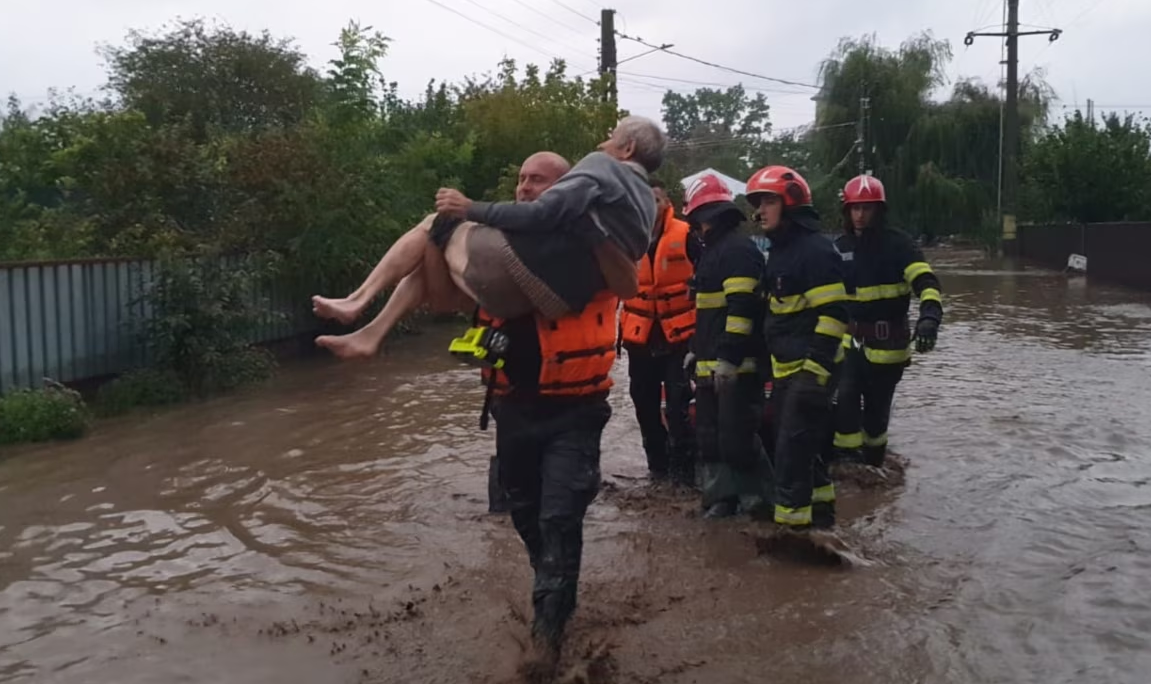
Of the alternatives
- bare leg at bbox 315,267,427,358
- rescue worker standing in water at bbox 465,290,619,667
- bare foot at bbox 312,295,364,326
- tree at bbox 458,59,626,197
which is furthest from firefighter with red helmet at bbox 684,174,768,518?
tree at bbox 458,59,626,197

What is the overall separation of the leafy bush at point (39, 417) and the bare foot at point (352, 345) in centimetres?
580

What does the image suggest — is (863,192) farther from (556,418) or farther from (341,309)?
(341,309)

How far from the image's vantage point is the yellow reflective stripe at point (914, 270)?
708 cm

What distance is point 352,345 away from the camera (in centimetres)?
400

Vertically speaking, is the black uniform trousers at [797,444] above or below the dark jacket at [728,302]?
below

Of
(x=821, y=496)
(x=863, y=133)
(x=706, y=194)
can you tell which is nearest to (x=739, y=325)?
(x=706, y=194)

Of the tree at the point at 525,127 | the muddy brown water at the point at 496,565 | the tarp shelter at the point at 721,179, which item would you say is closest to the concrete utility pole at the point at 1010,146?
the tarp shelter at the point at 721,179

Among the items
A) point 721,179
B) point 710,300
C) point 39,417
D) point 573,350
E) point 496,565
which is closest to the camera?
point 573,350

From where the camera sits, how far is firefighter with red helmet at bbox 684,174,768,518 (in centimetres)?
623

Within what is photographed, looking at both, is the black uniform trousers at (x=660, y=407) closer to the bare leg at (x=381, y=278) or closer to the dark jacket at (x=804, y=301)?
the dark jacket at (x=804, y=301)

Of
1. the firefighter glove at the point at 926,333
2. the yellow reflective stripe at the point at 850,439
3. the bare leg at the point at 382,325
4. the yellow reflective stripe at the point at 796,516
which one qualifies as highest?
the bare leg at the point at 382,325

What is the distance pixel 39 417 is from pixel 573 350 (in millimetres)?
6265

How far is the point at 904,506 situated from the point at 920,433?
223 centimetres

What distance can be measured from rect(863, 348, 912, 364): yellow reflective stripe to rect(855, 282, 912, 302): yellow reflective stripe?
34cm
